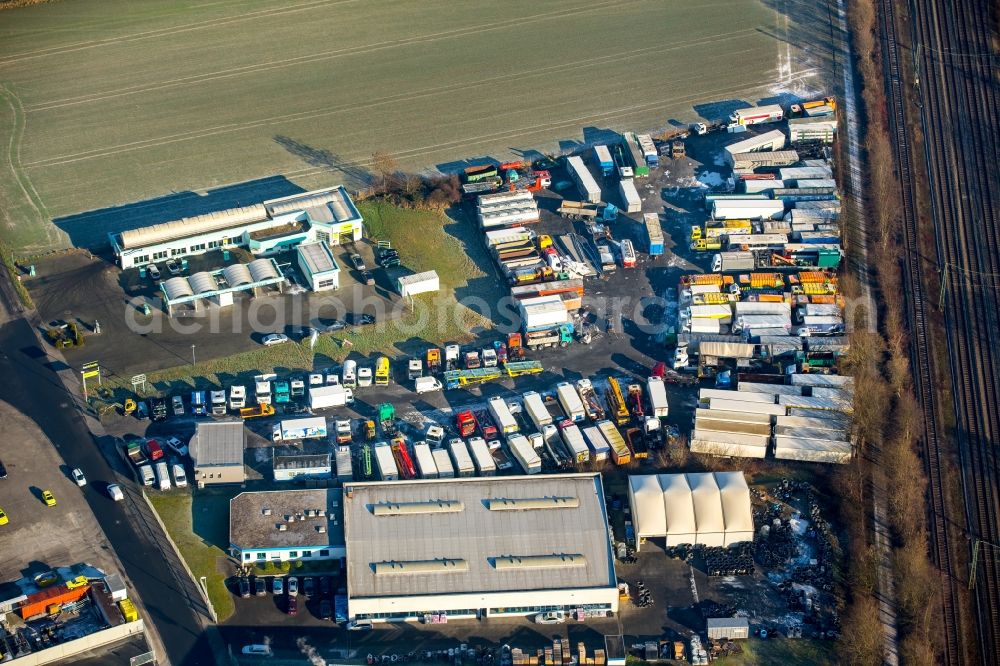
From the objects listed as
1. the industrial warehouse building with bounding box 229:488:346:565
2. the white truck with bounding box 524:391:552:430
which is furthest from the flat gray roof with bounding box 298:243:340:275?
the industrial warehouse building with bounding box 229:488:346:565

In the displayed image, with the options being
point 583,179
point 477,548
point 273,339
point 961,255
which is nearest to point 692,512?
point 477,548

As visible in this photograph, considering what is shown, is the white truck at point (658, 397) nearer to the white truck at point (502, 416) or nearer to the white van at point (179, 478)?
the white truck at point (502, 416)

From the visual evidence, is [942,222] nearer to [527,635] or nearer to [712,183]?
[712,183]

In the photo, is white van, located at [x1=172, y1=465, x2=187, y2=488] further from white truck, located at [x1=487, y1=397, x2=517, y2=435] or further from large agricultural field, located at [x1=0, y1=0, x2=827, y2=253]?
large agricultural field, located at [x1=0, y1=0, x2=827, y2=253]

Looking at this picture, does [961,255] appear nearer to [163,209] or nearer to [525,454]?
[525,454]

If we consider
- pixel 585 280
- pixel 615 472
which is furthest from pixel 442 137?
pixel 615 472
